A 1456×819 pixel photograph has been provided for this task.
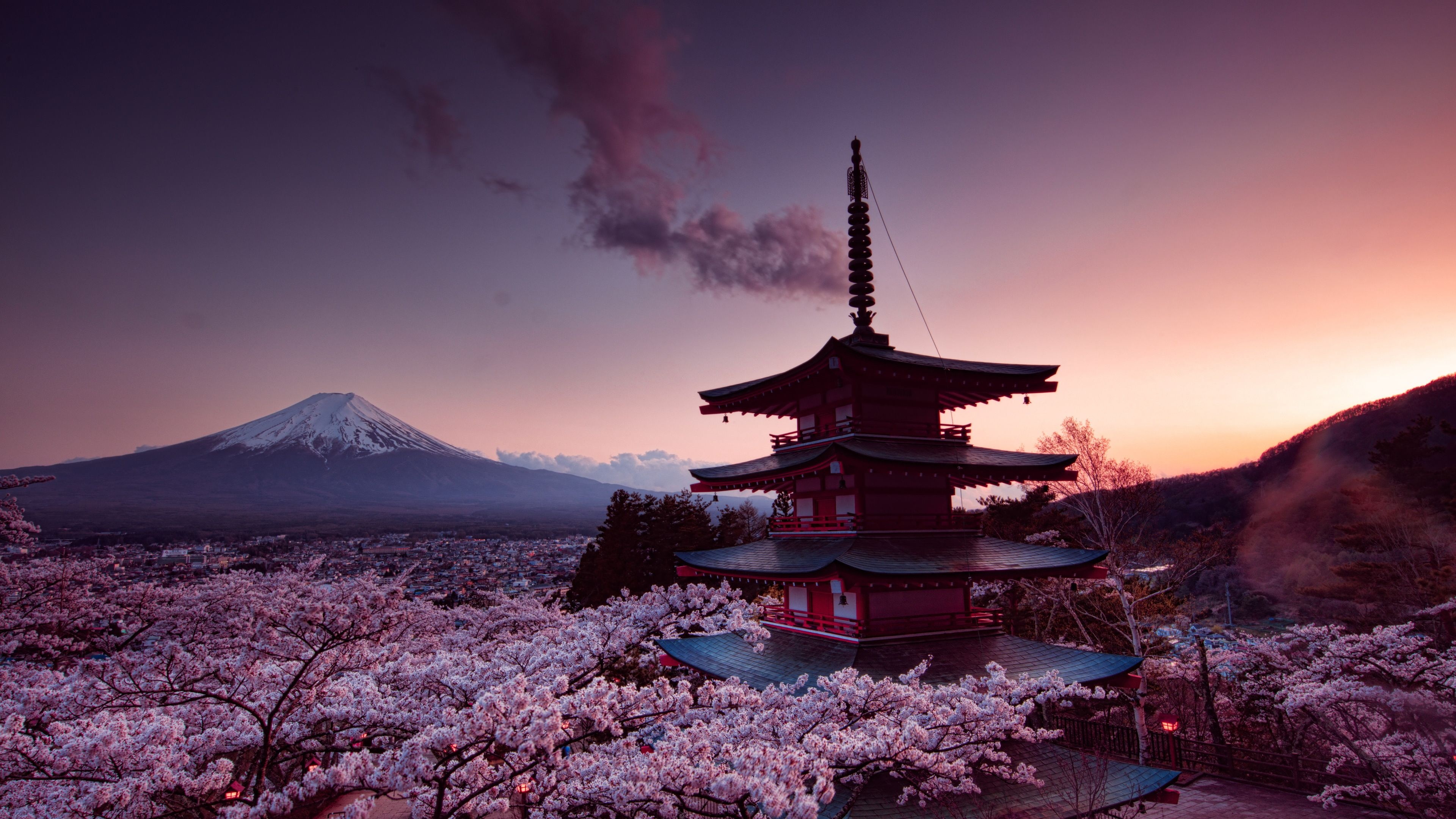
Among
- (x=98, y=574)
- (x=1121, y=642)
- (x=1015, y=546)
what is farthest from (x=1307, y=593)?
(x=98, y=574)

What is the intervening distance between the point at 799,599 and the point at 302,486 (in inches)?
5472

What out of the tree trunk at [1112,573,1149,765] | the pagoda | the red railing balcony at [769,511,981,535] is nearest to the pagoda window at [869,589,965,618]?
the pagoda

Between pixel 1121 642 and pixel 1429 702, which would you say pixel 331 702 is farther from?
pixel 1121 642

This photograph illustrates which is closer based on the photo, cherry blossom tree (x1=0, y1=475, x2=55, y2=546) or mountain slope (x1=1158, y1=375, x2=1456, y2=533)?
cherry blossom tree (x1=0, y1=475, x2=55, y2=546)

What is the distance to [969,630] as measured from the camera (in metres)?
12.8

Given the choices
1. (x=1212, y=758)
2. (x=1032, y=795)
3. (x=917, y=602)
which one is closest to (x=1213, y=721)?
(x=1212, y=758)

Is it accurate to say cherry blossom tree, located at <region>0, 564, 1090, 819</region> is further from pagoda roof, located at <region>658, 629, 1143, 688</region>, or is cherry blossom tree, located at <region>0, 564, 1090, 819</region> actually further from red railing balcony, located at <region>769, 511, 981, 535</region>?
red railing balcony, located at <region>769, 511, 981, 535</region>

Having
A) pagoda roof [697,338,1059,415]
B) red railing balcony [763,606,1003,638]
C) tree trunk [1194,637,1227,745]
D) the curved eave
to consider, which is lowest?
tree trunk [1194,637,1227,745]

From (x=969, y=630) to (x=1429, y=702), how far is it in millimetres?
9997

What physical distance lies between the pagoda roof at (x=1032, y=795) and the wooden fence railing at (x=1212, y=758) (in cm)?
374

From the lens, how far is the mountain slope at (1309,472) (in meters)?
51.9

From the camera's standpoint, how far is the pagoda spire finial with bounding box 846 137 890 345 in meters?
16.0

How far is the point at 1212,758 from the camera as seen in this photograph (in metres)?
16.0

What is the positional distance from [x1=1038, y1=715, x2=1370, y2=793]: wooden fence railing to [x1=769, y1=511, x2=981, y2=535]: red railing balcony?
198 inches
